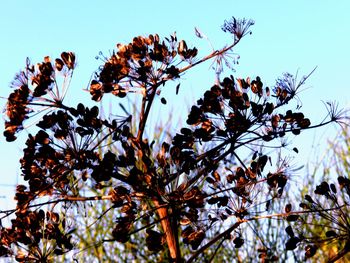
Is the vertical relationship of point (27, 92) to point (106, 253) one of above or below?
above

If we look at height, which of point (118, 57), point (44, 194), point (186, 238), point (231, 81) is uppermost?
point (118, 57)

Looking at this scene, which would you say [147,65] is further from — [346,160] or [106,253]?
[346,160]

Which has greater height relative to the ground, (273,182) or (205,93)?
(205,93)

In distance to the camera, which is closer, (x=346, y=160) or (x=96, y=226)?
(x=96, y=226)

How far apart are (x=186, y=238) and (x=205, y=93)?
913mm

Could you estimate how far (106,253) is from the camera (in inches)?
220

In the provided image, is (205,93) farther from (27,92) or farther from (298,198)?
(298,198)

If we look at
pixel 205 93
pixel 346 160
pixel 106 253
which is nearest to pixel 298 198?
pixel 346 160

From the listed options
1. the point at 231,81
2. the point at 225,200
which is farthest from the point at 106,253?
the point at 231,81

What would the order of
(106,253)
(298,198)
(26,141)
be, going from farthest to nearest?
(298,198) → (106,253) → (26,141)

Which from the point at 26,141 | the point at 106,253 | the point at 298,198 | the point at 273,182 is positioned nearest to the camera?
the point at 26,141

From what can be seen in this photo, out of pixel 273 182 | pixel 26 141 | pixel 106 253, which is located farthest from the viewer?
pixel 106 253

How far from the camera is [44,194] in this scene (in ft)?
12.6

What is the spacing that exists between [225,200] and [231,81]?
744 mm
